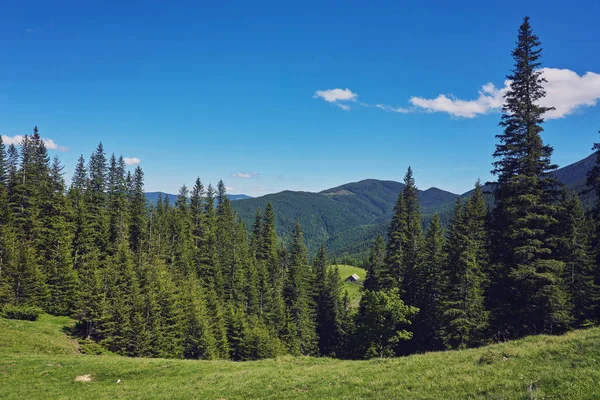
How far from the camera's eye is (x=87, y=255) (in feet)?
172

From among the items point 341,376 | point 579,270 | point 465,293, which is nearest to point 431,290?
point 465,293

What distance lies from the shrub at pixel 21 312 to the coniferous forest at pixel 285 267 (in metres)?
2.92

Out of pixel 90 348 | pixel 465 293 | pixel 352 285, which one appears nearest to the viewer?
pixel 465 293

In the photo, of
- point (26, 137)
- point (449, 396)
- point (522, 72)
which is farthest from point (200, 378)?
point (26, 137)

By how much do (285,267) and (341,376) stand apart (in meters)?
64.3

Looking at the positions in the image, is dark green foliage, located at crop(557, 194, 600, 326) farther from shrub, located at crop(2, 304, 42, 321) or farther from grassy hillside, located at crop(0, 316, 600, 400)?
shrub, located at crop(2, 304, 42, 321)

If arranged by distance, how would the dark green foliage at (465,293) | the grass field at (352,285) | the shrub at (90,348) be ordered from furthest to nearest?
the grass field at (352,285)
the shrub at (90,348)
the dark green foliage at (465,293)

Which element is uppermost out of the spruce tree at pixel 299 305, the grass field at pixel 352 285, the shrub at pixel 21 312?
the shrub at pixel 21 312

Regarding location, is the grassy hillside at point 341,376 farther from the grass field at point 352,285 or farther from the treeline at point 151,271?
the grass field at point 352,285

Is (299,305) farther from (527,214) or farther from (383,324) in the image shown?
(527,214)

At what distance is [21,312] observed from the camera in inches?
1503

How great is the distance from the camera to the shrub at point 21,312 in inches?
1484

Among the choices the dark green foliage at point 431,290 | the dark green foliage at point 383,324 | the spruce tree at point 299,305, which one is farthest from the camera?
the spruce tree at point 299,305

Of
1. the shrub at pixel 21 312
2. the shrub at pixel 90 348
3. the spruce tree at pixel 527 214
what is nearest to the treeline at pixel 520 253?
the spruce tree at pixel 527 214
